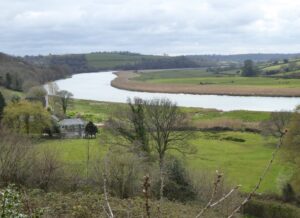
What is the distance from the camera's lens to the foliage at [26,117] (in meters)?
52.0

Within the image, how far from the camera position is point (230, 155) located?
45844 mm

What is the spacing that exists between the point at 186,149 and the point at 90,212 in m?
24.8

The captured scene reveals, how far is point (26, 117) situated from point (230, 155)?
2267 cm

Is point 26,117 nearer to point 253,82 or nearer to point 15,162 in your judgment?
point 15,162

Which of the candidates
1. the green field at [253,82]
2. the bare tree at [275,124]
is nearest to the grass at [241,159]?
the bare tree at [275,124]

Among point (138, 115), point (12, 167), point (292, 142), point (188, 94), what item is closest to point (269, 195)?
point (292, 142)

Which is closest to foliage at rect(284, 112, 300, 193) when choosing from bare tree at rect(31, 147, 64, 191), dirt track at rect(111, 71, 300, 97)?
bare tree at rect(31, 147, 64, 191)

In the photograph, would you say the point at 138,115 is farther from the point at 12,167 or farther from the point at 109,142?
the point at 12,167

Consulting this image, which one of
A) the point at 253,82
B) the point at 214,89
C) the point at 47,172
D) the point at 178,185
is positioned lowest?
the point at 178,185

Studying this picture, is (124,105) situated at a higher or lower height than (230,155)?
higher

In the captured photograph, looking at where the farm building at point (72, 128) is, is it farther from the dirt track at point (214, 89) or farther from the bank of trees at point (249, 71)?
the bank of trees at point (249, 71)

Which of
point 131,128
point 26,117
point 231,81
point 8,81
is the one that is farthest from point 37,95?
point 231,81

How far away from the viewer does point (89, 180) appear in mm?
23781

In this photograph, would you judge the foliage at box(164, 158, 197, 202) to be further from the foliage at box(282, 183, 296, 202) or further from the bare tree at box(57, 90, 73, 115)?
the bare tree at box(57, 90, 73, 115)
